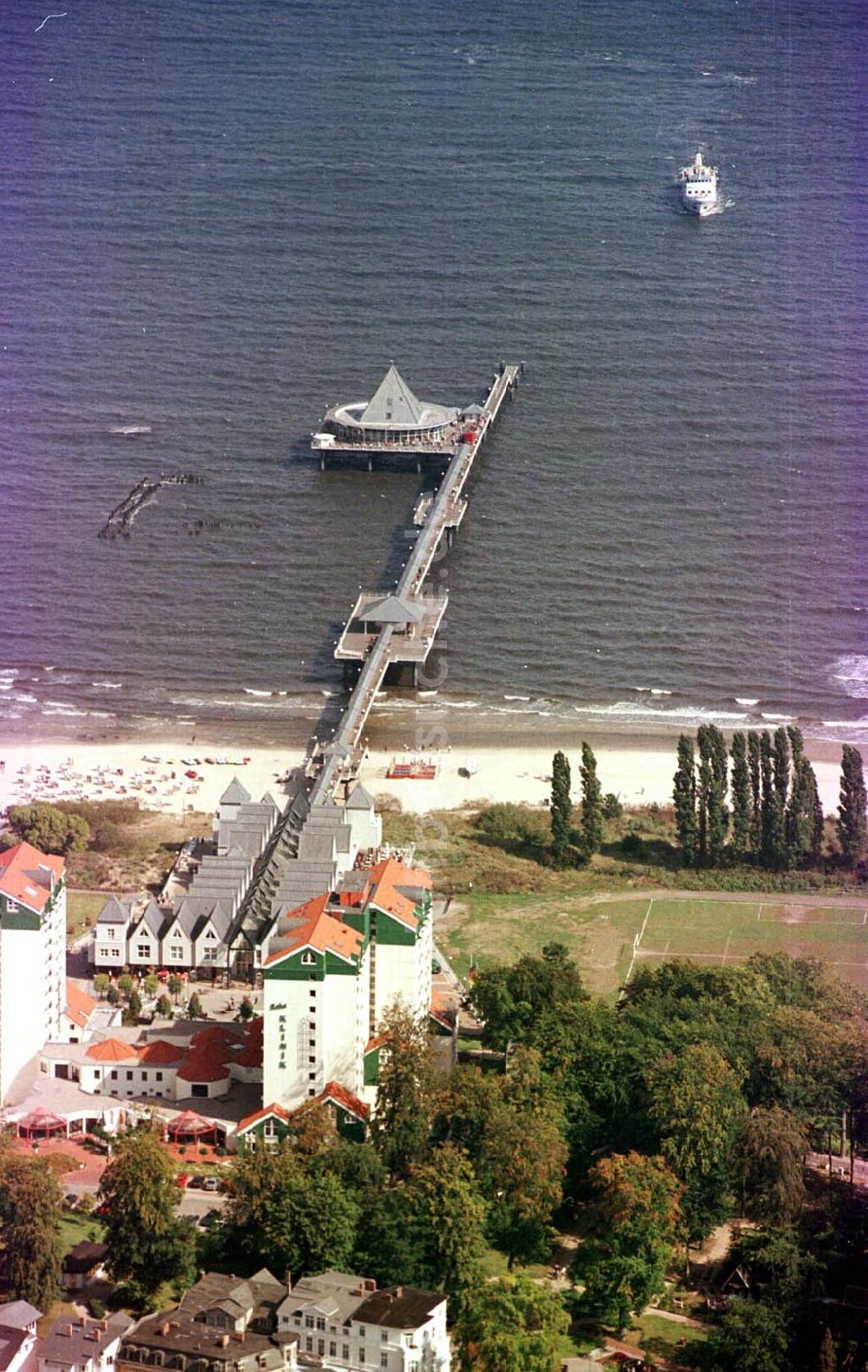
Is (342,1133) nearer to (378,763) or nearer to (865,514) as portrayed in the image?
(378,763)

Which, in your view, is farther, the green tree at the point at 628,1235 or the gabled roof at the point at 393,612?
the gabled roof at the point at 393,612

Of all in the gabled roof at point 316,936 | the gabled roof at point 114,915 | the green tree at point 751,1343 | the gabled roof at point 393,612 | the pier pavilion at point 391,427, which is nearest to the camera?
the green tree at point 751,1343

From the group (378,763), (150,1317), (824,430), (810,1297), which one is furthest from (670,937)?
(824,430)

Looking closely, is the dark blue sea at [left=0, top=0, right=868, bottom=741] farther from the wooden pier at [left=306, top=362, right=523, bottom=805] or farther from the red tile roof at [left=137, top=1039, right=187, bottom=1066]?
the red tile roof at [left=137, top=1039, right=187, bottom=1066]

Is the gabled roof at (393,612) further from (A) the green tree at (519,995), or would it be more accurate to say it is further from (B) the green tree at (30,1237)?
(B) the green tree at (30,1237)

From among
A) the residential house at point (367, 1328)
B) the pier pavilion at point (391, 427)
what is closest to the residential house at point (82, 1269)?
the residential house at point (367, 1328)

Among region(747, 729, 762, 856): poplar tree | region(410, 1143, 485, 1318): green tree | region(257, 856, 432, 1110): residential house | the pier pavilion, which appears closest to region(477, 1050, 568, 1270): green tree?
region(410, 1143, 485, 1318): green tree
